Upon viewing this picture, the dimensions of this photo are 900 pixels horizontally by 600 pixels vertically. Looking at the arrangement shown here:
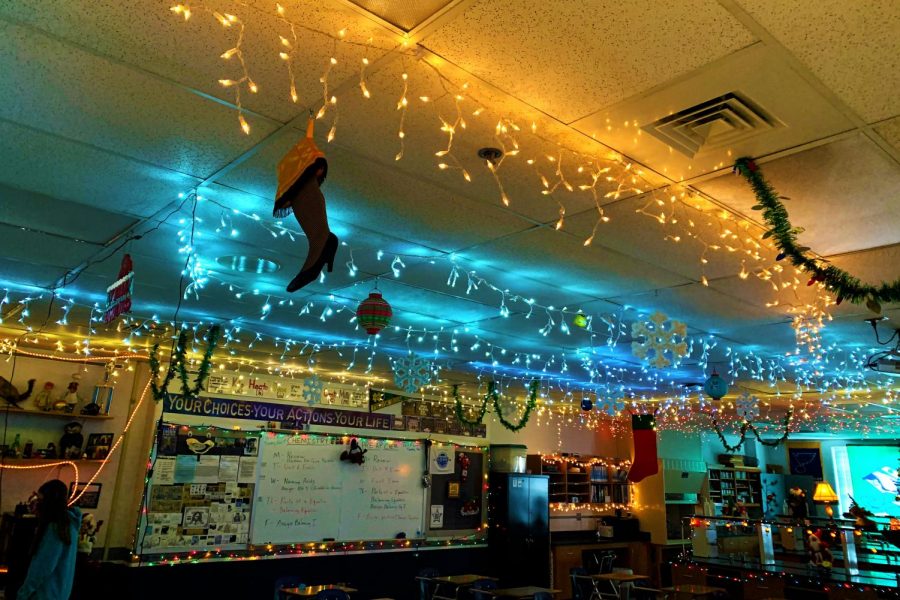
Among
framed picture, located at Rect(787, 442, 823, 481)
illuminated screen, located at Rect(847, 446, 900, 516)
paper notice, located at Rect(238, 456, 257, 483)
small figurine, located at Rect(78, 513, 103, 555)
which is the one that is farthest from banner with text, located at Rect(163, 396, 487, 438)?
illuminated screen, located at Rect(847, 446, 900, 516)

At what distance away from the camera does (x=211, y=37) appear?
2156mm

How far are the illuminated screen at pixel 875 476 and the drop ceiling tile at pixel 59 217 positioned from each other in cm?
1733

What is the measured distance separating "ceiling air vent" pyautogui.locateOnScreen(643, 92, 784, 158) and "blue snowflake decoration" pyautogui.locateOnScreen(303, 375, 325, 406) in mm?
6491

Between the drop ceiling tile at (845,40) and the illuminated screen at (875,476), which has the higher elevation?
the drop ceiling tile at (845,40)

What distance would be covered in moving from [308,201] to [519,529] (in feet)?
30.5

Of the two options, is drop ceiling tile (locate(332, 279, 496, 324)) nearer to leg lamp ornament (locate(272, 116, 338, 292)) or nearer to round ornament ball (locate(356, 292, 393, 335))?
round ornament ball (locate(356, 292, 393, 335))

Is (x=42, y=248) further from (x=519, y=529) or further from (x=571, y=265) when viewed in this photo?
(x=519, y=529)

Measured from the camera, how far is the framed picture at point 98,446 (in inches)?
287

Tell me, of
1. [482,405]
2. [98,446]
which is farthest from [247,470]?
[482,405]

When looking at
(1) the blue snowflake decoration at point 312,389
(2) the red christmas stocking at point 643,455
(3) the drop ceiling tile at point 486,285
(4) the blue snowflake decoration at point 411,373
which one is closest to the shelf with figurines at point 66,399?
(1) the blue snowflake decoration at point 312,389

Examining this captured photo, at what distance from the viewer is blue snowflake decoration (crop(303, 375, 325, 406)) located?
8.38m

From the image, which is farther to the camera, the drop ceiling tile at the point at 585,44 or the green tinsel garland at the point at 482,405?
the green tinsel garland at the point at 482,405

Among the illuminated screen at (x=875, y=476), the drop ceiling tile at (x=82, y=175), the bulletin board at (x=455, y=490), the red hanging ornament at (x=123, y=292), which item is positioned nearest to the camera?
the drop ceiling tile at (x=82, y=175)

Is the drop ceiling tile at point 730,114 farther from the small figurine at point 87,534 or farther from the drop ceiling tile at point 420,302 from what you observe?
the small figurine at point 87,534
